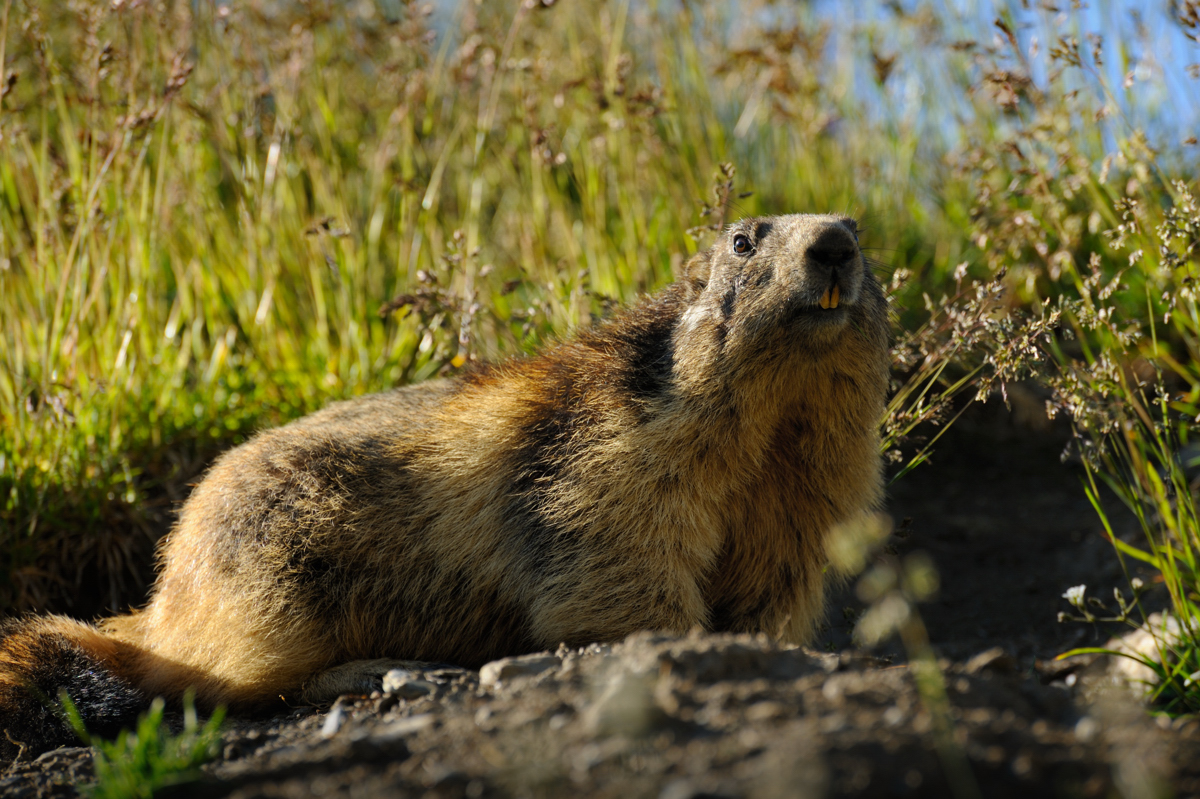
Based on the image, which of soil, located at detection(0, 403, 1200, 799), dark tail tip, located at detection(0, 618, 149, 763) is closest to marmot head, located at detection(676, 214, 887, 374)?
soil, located at detection(0, 403, 1200, 799)

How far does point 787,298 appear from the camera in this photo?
12.1 ft

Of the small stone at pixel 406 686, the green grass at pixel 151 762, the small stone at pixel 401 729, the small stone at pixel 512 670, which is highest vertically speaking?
the green grass at pixel 151 762

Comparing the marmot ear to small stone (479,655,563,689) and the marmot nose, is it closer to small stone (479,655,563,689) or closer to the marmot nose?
the marmot nose

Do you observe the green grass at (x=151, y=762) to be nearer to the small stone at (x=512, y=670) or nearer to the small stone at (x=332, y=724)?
the small stone at (x=332, y=724)

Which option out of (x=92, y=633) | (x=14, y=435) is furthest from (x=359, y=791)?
(x=14, y=435)

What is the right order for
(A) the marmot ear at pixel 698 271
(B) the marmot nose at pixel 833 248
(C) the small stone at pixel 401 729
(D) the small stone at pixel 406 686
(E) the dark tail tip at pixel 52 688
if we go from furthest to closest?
(A) the marmot ear at pixel 698 271, (E) the dark tail tip at pixel 52 688, (B) the marmot nose at pixel 833 248, (D) the small stone at pixel 406 686, (C) the small stone at pixel 401 729

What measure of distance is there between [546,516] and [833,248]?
1568 mm

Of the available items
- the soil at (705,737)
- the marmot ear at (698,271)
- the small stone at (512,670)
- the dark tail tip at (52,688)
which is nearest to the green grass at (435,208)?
the marmot ear at (698,271)

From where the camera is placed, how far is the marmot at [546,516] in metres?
3.85

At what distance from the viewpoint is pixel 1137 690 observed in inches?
143

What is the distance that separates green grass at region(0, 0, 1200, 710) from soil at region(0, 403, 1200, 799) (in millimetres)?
1668

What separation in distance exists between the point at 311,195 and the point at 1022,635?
6.30 metres

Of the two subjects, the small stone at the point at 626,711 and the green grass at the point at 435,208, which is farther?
the green grass at the point at 435,208

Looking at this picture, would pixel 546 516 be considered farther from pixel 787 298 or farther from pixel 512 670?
pixel 787 298
